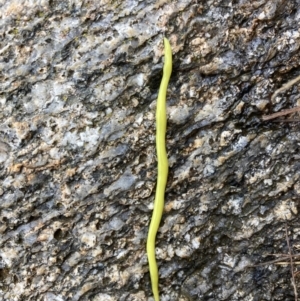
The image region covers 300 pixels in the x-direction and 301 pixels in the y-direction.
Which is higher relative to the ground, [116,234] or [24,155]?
[24,155]

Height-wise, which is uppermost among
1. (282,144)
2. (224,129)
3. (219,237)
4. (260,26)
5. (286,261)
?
(260,26)

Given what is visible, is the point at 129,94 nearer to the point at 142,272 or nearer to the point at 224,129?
the point at 224,129

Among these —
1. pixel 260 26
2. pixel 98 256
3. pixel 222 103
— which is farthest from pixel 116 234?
pixel 260 26
